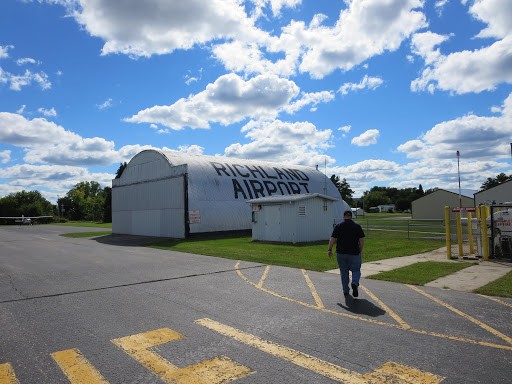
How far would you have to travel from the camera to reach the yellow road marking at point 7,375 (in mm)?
4361

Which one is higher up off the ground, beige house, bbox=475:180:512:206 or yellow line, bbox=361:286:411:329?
beige house, bbox=475:180:512:206

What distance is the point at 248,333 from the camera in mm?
5855

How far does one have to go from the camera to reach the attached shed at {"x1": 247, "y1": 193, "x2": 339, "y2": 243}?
71.0 ft

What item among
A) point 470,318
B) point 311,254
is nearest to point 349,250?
point 470,318

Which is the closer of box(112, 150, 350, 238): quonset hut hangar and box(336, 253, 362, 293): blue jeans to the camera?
box(336, 253, 362, 293): blue jeans

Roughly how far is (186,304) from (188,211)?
19.4 m

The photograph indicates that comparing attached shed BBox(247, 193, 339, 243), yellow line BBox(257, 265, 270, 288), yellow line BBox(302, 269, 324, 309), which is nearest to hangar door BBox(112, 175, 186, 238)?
attached shed BBox(247, 193, 339, 243)

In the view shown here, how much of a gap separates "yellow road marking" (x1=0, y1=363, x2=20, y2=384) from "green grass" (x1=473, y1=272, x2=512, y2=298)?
8655mm

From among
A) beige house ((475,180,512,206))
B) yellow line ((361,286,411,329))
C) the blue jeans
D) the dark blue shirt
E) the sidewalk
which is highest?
beige house ((475,180,512,206))

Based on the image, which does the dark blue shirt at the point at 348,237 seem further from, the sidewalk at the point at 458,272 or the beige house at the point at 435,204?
the beige house at the point at 435,204

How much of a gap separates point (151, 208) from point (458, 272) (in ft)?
78.5

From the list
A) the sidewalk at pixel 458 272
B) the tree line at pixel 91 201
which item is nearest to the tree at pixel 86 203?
the tree line at pixel 91 201

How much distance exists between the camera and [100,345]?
17.9 ft

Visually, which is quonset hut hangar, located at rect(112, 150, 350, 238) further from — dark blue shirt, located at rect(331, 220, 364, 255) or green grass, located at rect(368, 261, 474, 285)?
dark blue shirt, located at rect(331, 220, 364, 255)
